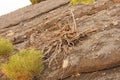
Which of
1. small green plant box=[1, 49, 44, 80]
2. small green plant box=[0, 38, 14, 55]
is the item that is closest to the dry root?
small green plant box=[1, 49, 44, 80]

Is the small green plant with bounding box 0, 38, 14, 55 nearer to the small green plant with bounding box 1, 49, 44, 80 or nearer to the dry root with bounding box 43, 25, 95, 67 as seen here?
the dry root with bounding box 43, 25, 95, 67

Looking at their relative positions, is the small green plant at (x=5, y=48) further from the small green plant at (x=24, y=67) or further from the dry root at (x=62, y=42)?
the small green plant at (x=24, y=67)

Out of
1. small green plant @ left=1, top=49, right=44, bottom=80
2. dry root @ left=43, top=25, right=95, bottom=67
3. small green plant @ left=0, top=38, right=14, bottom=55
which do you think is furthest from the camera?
small green plant @ left=0, top=38, right=14, bottom=55

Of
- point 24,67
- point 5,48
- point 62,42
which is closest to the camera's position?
point 24,67

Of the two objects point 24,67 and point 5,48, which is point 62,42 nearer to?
point 24,67

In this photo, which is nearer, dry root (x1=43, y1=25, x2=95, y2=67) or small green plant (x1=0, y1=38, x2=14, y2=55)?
dry root (x1=43, y1=25, x2=95, y2=67)

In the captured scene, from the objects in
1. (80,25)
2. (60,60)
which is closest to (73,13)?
(80,25)

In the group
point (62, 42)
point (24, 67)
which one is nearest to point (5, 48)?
point (62, 42)

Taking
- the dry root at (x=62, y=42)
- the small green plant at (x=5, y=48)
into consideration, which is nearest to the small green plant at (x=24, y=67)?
the dry root at (x=62, y=42)
